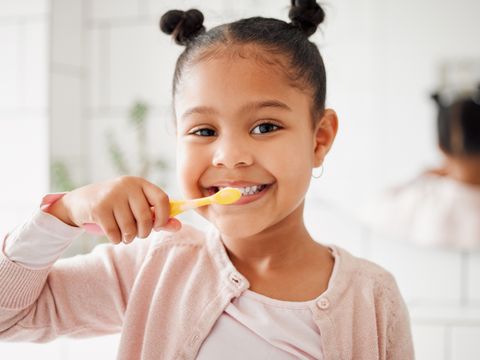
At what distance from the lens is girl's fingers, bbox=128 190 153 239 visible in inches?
21.7

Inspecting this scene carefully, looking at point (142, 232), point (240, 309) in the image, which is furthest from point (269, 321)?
point (142, 232)

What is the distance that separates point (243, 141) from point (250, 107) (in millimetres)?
37

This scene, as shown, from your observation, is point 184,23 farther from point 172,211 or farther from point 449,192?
point 449,192

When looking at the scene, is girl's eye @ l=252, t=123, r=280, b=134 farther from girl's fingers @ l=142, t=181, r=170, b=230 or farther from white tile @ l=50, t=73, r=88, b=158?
white tile @ l=50, t=73, r=88, b=158

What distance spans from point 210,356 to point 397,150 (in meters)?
1.09

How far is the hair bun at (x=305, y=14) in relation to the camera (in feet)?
2.32

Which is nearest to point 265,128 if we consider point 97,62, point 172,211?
point 172,211

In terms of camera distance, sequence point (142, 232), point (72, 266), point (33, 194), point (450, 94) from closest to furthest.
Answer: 1. point (142, 232)
2. point (72, 266)
3. point (33, 194)
4. point (450, 94)

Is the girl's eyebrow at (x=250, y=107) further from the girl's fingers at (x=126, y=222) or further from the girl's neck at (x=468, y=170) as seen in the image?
the girl's neck at (x=468, y=170)

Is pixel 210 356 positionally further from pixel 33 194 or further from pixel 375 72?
pixel 375 72

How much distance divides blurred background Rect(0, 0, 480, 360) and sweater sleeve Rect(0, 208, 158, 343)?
778mm

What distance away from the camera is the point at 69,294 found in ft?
2.12

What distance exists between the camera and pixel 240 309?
2.11 ft

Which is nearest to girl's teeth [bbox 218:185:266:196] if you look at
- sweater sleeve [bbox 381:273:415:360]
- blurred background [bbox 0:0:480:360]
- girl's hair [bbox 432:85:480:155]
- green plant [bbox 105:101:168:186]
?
sweater sleeve [bbox 381:273:415:360]
